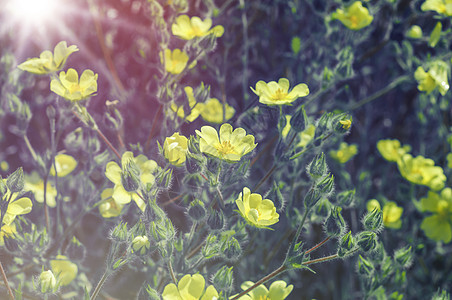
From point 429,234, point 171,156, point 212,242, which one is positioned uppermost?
point 171,156

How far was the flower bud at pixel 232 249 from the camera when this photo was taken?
979 millimetres

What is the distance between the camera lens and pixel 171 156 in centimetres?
102

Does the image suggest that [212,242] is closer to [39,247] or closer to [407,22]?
[39,247]

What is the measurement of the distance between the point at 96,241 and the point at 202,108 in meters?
0.76

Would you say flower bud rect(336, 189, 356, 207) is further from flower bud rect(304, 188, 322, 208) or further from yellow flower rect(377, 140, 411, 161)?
yellow flower rect(377, 140, 411, 161)

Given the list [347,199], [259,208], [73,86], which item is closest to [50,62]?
[73,86]

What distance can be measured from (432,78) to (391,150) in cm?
33

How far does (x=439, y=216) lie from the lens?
153 cm

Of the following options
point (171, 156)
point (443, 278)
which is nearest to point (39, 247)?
point (171, 156)

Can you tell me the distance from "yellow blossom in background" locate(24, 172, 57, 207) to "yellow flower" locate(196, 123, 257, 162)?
0.62 m

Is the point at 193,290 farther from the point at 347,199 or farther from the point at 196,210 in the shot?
the point at 347,199

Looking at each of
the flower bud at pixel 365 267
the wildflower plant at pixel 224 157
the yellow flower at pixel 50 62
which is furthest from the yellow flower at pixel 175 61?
the flower bud at pixel 365 267

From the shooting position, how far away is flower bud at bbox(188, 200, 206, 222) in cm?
99

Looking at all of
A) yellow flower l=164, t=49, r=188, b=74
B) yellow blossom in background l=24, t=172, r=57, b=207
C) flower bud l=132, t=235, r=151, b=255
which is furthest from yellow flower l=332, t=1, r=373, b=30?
yellow blossom in background l=24, t=172, r=57, b=207
